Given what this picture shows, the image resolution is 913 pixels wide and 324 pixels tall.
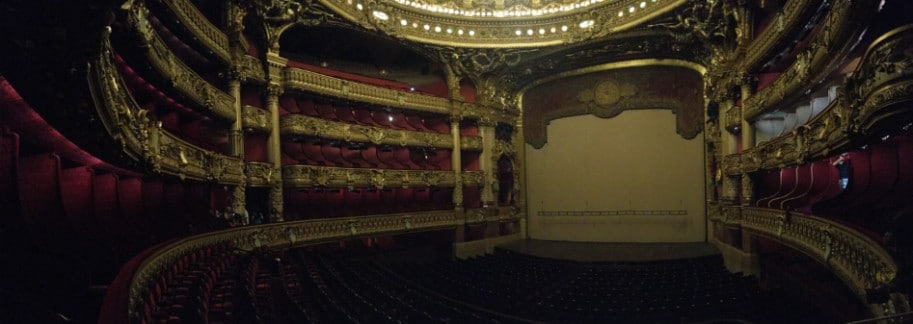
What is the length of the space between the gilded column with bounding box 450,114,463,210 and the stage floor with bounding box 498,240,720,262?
1699mm

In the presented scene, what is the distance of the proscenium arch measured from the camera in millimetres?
11344

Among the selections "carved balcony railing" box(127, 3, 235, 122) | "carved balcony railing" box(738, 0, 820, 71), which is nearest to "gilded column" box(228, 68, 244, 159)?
"carved balcony railing" box(127, 3, 235, 122)

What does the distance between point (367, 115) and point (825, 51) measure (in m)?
8.79

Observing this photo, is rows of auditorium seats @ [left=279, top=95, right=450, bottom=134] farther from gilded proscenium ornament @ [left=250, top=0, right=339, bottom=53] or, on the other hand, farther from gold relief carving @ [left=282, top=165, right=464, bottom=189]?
gilded proscenium ornament @ [left=250, top=0, right=339, bottom=53]

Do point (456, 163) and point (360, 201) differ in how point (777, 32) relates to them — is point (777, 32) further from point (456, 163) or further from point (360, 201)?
point (360, 201)

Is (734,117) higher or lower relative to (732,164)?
higher

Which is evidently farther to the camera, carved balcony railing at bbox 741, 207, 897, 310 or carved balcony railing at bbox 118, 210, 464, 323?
carved balcony railing at bbox 741, 207, 897, 310

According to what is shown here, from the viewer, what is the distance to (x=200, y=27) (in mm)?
6680

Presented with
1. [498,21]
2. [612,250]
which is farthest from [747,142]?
[498,21]

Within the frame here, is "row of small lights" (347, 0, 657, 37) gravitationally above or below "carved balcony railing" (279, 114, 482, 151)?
above

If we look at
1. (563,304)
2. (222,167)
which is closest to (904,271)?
(563,304)

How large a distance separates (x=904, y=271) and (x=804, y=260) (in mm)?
5103

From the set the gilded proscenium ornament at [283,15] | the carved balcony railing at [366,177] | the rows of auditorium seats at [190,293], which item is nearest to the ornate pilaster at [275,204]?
the carved balcony railing at [366,177]

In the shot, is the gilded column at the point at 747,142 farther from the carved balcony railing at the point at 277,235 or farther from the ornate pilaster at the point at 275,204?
the ornate pilaster at the point at 275,204
